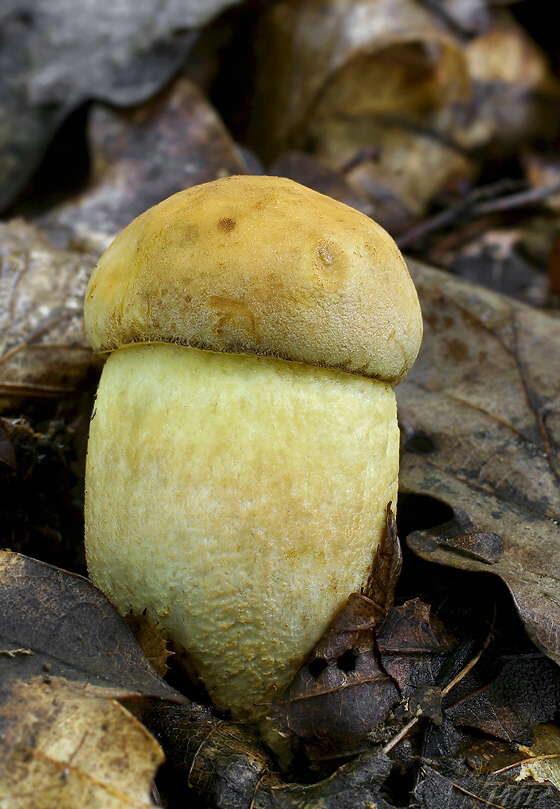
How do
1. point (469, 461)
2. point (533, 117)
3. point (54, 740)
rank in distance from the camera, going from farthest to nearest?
point (533, 117) → point (469, 461) → point (54, 740)

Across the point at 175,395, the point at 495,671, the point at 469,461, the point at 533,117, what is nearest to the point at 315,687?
the point at 495,671

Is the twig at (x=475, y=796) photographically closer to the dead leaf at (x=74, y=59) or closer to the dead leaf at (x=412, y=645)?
the dead leaf at (x=412, y=645)

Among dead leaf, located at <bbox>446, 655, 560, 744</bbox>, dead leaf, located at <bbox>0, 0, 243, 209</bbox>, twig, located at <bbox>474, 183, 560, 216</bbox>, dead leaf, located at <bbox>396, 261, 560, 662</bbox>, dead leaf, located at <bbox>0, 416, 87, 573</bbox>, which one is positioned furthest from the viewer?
twig, located at <bbox>474, 183, 560, 216</bbox>

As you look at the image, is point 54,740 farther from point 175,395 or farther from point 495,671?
point 495,671

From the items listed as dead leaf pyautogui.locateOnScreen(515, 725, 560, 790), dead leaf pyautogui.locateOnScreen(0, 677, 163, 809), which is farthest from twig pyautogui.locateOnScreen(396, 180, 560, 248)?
dead leaf pyautogui.locateOnScreen(0, 677, 163, 809)

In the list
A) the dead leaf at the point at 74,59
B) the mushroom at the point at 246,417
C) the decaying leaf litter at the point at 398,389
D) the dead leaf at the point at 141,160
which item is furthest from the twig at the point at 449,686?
the dead leaf at the point at 74,59

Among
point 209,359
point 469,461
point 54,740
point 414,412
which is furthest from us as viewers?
point 414,412

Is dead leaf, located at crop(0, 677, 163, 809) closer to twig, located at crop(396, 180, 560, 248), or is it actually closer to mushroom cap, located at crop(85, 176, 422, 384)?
mushroom cap, located at crop(85, 176, 422, 384)
